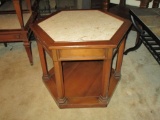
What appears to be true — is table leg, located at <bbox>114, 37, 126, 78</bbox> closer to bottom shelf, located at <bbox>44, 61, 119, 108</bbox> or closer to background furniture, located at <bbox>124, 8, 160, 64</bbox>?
bottom shelf, located at <bbox>44, 61, 119, 108</bbox>

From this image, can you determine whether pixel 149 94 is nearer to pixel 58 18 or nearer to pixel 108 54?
pixel 108 54

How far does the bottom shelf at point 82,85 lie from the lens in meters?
1.53

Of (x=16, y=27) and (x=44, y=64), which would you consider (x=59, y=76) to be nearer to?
(x=44, y=64)

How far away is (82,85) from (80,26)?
2.10 ft

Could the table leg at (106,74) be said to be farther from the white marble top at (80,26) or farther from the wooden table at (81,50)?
the white marble top at (80,26)

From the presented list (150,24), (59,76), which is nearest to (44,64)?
(59,76)

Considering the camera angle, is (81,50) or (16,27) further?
(16,27)

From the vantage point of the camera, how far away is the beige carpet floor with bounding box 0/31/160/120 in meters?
1.48

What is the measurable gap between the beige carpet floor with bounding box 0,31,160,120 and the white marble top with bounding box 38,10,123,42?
71cm

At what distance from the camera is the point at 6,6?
234cm

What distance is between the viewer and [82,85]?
1.71 meters

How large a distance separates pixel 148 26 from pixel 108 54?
23.8 inches

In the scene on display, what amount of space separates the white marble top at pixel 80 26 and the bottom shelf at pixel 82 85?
0.62 meters

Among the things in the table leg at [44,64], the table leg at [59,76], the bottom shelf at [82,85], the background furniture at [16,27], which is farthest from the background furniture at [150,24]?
the background furniture at [16,27]
